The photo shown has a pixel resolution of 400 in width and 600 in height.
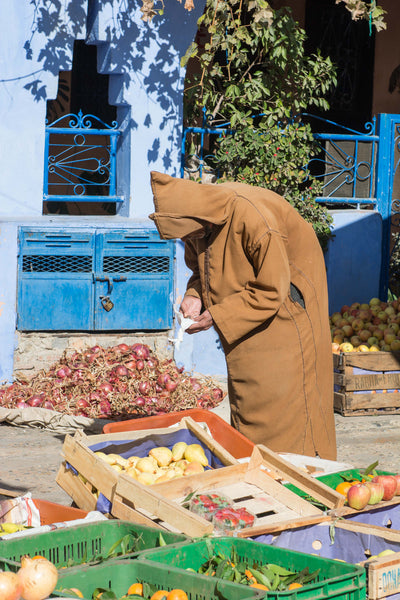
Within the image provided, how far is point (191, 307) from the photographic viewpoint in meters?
4.12

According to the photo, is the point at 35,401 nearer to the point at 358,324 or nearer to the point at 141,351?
the point at 141,351

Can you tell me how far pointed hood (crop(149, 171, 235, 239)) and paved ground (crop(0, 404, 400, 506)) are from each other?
7.17 feet

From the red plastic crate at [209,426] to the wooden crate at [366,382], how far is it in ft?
11.5

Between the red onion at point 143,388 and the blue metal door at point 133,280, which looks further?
the blue metal door at point 133,280

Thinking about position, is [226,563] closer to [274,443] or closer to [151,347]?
[274,443]

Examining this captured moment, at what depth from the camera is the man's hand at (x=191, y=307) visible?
411cm

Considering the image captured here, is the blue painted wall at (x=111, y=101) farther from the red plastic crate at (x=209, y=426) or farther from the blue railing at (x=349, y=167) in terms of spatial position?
the red plastic crate at (x=209, y=426)

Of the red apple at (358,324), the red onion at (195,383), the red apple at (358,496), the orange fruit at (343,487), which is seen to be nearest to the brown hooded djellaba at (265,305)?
the orange fruit at (343,487)

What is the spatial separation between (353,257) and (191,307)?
476cm

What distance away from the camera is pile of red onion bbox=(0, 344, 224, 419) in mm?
6992

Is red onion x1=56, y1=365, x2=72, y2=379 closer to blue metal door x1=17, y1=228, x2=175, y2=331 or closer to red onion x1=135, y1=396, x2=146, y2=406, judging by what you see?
blue metal door x1=17, y1=228, x2=175, y2=331

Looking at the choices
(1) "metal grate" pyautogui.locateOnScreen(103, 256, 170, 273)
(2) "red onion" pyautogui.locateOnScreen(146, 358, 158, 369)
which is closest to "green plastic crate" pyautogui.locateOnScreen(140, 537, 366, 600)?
(2) "red onion" pyautogui.locateOnScreen(146, 358, 158, 369)

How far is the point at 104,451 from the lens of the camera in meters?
3.71

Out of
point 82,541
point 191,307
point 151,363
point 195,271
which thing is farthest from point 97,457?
point 151,363
